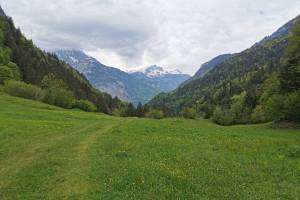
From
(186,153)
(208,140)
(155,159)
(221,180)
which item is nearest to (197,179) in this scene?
(221,180)

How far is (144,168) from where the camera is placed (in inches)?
935

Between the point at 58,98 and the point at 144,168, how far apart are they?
330 feet

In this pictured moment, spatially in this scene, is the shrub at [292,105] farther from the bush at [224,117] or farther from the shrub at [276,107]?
the bush at [224,117]

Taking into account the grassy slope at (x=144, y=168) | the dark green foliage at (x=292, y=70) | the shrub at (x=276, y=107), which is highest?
the dark green foliage at (x=292, y=70)

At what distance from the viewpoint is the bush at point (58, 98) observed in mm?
117125

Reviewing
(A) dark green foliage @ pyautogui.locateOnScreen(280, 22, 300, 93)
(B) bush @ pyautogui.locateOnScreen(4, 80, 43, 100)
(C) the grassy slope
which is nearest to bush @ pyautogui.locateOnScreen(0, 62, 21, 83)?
(B) bush @ pyautogui.locateOnScreen(4, 80, 43, 100)

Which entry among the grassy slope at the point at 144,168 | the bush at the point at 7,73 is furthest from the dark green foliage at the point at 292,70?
the bush at the point at 7,73

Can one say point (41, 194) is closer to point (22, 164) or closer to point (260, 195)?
point (22, 164)

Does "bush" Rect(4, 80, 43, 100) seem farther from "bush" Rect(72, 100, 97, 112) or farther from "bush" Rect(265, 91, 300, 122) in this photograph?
"bush" Rect(265, 91, 300, 122)

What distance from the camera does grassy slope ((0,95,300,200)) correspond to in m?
19.6

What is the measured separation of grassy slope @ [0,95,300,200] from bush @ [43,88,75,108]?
265 ft

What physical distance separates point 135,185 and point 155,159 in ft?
21.2

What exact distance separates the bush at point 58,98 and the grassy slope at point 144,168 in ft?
265

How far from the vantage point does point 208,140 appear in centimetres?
3766
